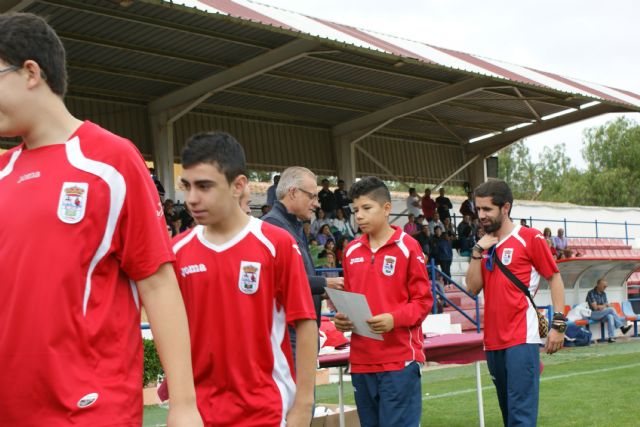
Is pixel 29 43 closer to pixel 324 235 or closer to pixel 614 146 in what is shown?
pixel 324 235

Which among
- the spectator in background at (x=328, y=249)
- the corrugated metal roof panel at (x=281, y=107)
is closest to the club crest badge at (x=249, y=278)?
the spectator in background at (x=328, y=249)

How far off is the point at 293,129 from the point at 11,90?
2667cm

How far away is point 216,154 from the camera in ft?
12.5

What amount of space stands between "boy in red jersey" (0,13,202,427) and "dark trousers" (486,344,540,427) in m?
4.62

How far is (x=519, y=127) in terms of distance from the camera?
31.5 m

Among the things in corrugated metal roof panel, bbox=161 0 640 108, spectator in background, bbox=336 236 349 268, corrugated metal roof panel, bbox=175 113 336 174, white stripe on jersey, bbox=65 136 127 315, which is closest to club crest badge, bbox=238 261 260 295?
white stripe on jersey, bbox=65 136 127 315

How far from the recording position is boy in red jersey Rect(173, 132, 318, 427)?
3.81m

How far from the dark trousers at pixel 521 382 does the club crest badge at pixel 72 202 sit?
16.1 ft

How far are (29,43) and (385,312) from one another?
4.34m

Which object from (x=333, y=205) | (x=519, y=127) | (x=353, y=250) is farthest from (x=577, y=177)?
(x=353, y=250)

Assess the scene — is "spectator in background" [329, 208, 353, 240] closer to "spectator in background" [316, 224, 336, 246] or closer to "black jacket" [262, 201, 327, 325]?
"spectator in background" [316, 224, 336, 246]

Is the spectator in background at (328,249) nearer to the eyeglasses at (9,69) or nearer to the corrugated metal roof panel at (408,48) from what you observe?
the corrugated metal roof panel at (408,48)

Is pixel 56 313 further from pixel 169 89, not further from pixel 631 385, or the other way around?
pixel 169 89

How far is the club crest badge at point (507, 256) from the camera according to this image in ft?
23.5
